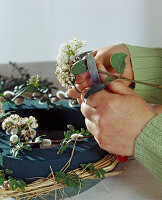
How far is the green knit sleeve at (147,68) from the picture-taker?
2.47ft

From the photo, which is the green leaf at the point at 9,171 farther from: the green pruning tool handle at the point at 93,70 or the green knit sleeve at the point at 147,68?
the green knit sleeve at the point at 147,68

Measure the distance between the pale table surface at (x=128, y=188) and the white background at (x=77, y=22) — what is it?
31.0 inches

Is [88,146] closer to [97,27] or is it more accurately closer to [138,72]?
[138,72]

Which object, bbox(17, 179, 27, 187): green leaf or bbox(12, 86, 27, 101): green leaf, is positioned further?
bbox(12, 86, 27, 101): green leaf

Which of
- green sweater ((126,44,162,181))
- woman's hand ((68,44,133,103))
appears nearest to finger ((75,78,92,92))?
woman's hand ((68,44,133,103))

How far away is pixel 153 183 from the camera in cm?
70

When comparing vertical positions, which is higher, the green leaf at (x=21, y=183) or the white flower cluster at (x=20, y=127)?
the white flower cluster at (x=20, y=127)

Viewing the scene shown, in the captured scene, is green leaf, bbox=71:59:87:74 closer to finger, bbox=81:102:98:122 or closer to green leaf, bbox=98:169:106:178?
finger, bbox=81:102:98:122

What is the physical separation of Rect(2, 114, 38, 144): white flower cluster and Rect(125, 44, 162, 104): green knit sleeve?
26cm

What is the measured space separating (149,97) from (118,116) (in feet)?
0.88

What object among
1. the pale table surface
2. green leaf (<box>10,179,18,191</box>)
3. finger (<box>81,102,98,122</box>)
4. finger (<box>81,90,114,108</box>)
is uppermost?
finger (<box>81,90,114,108</box>)

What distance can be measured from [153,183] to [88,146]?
162mm

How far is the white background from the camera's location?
1.35m

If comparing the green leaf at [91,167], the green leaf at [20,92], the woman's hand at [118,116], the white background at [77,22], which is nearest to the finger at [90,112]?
the woman's hand at [118,116]
